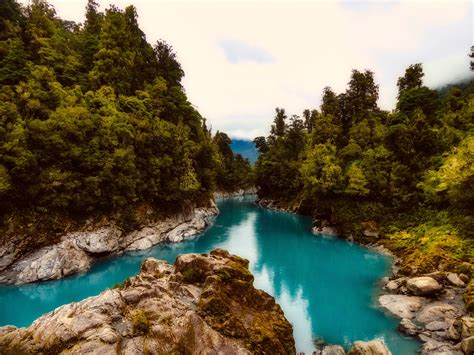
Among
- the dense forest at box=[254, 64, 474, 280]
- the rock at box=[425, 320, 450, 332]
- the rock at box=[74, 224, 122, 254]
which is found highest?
the dense forest at box=[254, 64, 474, 280]

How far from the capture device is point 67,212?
27016 millimetres

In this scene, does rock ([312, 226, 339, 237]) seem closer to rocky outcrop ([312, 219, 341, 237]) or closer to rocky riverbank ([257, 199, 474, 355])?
rocky outcrop ([312, 219, 341, 237])

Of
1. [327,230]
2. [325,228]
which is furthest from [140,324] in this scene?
[325,228]

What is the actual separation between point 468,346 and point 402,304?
5380mm

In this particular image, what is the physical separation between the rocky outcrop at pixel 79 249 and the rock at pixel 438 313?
86.7ft

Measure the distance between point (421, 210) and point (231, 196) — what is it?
7722 centimetres

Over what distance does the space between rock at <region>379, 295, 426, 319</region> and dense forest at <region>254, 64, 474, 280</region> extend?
154 inches

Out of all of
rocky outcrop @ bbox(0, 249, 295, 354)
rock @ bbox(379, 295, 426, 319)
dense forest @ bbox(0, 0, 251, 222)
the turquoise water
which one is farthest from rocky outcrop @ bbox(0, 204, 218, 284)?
rock @ bbox(379, 295, 426, 319)

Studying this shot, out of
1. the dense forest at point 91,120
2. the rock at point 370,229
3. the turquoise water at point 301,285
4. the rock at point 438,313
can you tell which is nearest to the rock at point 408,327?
the turquoise water at point 301,285

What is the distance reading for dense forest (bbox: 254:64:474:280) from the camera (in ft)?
75.2

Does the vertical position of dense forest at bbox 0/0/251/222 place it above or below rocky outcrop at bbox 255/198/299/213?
above

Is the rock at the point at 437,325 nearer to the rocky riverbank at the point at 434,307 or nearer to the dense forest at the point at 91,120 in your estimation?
the rocky riverbank at the point at 434,307

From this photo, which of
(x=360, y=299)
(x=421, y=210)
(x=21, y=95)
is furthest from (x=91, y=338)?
(x=421, y=210)

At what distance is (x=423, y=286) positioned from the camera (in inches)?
698
